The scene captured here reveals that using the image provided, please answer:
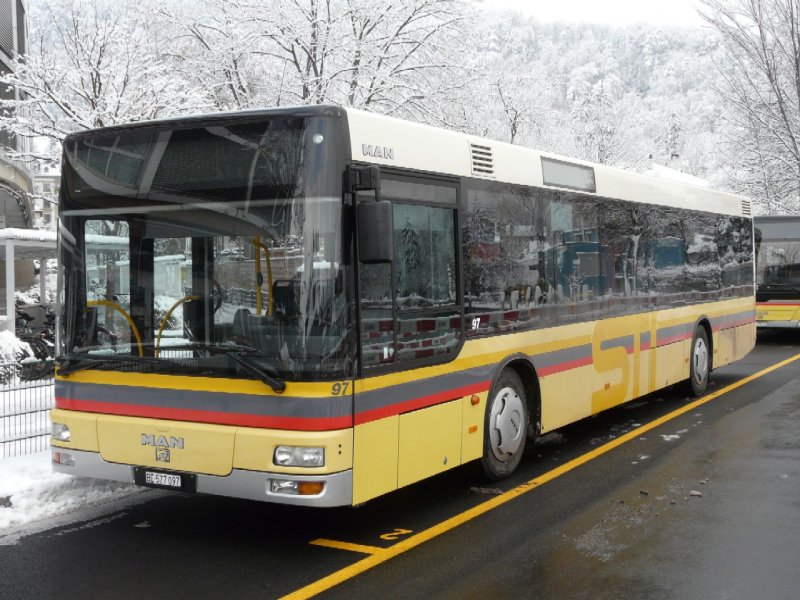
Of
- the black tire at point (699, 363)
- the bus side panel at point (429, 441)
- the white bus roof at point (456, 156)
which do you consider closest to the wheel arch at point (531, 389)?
the bus side panel at point (429, 441)

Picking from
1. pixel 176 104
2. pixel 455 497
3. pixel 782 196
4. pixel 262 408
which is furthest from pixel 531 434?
pixel 782 196

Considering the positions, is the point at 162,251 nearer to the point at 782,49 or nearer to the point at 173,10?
the point at 173,10

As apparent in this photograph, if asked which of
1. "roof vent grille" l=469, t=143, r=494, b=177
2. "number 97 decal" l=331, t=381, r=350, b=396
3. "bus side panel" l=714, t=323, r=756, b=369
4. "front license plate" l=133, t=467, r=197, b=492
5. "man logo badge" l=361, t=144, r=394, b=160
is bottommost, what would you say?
"front license plate" l=133, t=467, r=197, b=492

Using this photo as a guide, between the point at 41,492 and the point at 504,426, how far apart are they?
3.69 meters

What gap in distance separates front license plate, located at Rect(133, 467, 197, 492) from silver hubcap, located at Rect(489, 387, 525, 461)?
2.59 meters

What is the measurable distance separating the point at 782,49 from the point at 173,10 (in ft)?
61.7

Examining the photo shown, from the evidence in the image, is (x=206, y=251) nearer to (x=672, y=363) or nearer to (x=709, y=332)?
(x=672, y=363)

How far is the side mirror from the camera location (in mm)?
5598

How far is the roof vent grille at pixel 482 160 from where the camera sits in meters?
7.34

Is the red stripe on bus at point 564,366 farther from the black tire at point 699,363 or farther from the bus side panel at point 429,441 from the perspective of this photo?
the black tire at point 699,363

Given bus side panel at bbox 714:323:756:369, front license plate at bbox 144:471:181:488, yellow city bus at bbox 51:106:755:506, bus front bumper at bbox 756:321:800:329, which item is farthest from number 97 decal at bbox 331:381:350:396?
bus front bumper at bbox 756:321:800:329

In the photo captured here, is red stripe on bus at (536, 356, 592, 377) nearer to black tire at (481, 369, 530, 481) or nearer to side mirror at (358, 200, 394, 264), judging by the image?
black tire at (481, 369, 530, 481)

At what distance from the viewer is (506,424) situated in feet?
25.1

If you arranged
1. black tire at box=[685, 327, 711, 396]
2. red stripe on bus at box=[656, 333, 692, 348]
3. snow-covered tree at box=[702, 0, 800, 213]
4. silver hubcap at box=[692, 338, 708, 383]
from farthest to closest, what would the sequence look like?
1. snow-covered tree at box=[702, 0, 800, 213]
2. silver hubcap at box=[692, 338, 708, 383]
3. black tire at box=[685, 327, 711, 396]
4. red stripe on bus at box=[656, 333, 692, 348]
